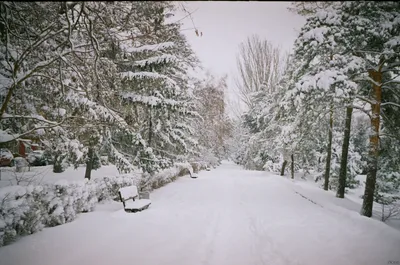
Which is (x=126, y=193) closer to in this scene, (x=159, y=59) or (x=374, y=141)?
(x=159, y=59)

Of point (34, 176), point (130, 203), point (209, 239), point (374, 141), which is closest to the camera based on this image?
point (209, 239)

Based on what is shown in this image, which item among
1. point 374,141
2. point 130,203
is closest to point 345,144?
point 374,141

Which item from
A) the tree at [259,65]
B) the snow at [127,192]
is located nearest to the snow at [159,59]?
the snow at [127,192]

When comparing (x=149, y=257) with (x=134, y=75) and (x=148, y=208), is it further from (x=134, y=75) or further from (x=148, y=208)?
(x=134, y=75)

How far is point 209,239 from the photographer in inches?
200

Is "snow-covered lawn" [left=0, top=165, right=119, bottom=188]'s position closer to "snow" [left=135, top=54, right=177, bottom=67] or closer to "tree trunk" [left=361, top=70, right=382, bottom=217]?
"snow" [left=135, top=54, right=177, bottom=67]

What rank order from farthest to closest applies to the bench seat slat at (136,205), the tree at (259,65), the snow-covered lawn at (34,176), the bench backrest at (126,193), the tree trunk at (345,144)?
the tree at (259,65) < the tree trunk at (345,144) < the bench backrest at (126,193) < the bench seat slat at (136,205) < the snow-covered lawn at (34,176)

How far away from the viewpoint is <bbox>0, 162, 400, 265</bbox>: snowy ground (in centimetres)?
412

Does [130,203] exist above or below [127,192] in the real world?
below

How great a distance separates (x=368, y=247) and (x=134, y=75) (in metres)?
8.74

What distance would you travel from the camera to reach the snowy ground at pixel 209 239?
162 inches

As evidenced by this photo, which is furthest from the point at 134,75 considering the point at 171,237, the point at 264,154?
the point at 264,154

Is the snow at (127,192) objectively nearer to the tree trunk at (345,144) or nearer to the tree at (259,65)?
the tree trunk at (345,144)

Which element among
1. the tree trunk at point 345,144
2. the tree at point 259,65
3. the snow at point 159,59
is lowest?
the tree trunk at point 345,144
